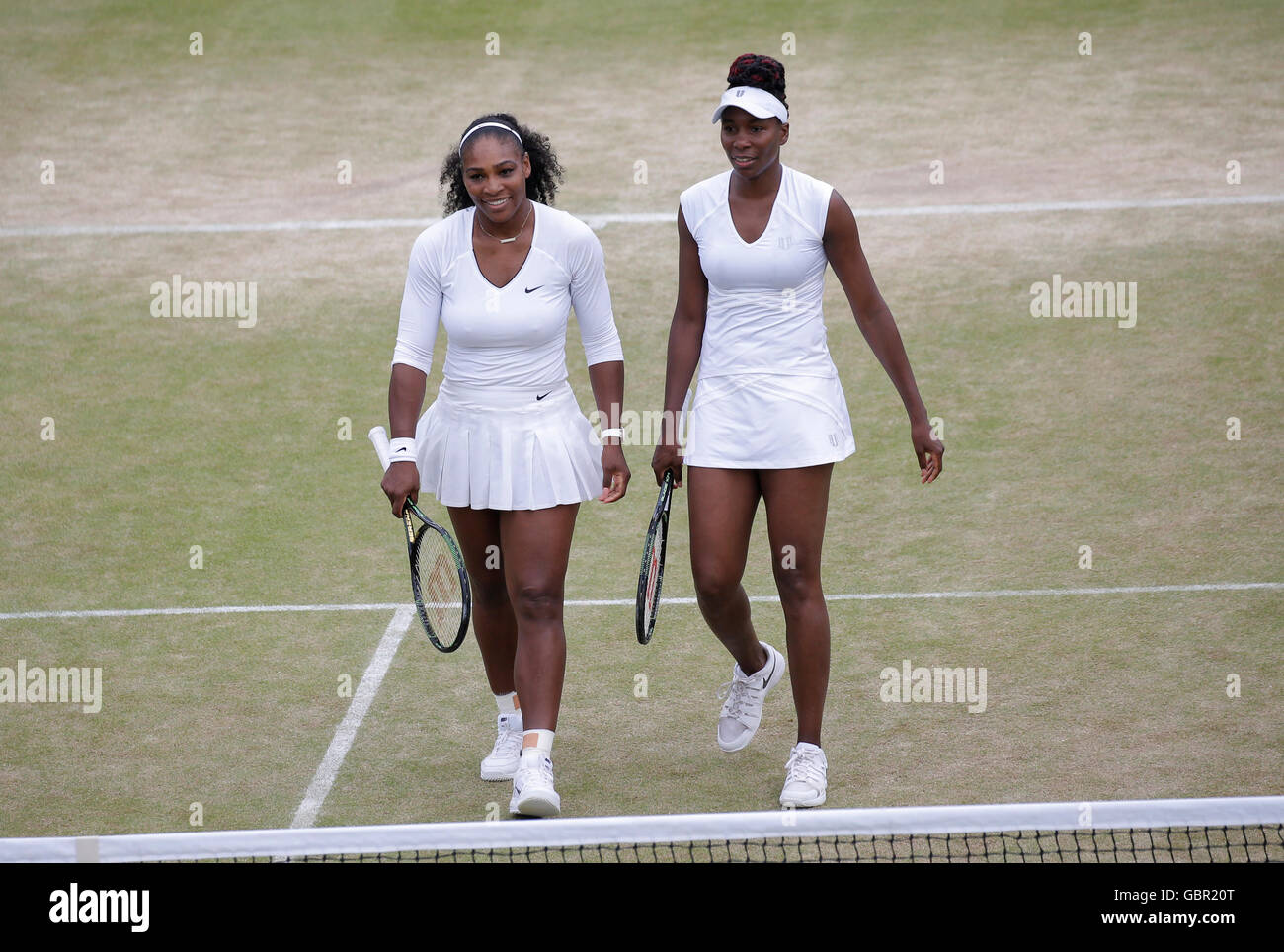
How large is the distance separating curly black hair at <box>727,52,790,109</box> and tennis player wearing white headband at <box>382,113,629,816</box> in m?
0.70

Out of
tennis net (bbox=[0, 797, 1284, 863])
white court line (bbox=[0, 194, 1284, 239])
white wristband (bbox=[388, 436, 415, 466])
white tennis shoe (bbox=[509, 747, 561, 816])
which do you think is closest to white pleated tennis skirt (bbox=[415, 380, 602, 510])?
white wristband (bbox=[388, 436, 415, 466])

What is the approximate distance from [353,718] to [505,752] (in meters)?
0.82

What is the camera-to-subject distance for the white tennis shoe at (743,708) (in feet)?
18.9

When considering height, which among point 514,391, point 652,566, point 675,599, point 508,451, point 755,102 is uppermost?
point 755,102

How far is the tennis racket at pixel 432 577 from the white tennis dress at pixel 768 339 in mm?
930

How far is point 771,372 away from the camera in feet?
17.3

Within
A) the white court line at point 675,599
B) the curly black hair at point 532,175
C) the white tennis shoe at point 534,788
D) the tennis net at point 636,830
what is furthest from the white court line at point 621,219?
the tennis net at point 636,830

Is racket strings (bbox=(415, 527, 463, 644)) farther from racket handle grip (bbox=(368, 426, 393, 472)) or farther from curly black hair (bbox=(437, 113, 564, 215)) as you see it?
curly black hair (bbox=(437, 113, 564, 215))

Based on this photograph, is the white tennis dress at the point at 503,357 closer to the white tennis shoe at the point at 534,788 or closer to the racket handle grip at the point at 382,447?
the racket handle grip at the point at 382,447

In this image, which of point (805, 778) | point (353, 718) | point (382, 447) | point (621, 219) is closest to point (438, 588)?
point (382, 447)

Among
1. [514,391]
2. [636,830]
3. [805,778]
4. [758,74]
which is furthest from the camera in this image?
[805,778]

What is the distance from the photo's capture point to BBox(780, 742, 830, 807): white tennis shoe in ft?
17.5

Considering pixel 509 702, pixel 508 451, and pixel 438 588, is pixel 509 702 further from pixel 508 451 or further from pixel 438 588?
pixel 508 451
